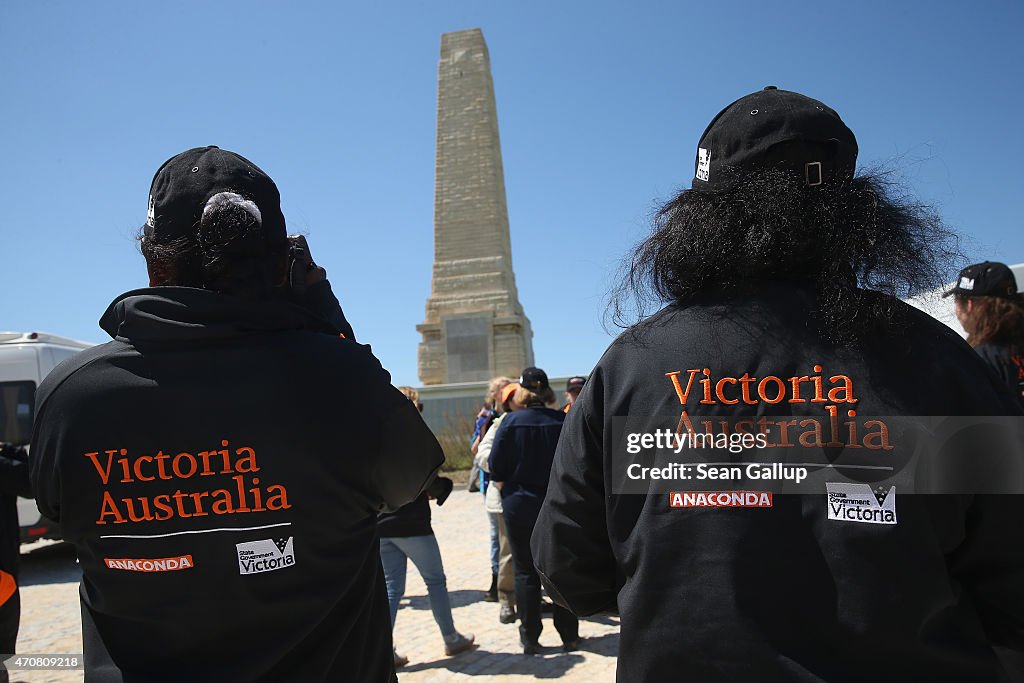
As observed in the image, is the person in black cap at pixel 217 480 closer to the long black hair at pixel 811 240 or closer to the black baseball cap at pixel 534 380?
the long black hair at pixel 811 240

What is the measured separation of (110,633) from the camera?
169cm

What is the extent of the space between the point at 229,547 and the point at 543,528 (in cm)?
69

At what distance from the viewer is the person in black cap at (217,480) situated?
1.66m

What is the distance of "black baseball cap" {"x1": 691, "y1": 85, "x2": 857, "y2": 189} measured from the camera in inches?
64.1

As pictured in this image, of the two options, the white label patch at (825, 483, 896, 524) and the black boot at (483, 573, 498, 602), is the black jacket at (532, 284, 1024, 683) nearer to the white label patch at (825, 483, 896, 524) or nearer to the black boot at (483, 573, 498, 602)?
the white label patch at (825, 483, 896, 524)

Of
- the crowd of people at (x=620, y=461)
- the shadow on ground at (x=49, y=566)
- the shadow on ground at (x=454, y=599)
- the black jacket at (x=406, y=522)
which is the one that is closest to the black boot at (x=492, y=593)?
the shadow on ground at (x=454, y=599)

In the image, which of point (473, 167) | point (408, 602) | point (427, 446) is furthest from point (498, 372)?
point (427, 446)

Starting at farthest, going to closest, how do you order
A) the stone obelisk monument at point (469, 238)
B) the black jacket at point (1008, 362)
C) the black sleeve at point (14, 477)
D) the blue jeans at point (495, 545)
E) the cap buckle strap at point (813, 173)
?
the stone obelisk monument at point (469, 238)
the blue jeans at point (495, 545)
the black jacket at point (1008, 362)
the black sleeve at point (14, 477)
the cap buckle strap at point (813, 173)

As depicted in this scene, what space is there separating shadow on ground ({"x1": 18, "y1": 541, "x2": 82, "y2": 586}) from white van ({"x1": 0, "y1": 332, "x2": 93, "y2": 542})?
22.2 inches

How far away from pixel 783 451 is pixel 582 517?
46 centimetres

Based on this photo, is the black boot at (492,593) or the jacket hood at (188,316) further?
the black boot at (492,593)

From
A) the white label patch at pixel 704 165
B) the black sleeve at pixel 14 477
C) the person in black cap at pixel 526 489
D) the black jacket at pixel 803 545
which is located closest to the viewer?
the black jacket at pixel 803 545

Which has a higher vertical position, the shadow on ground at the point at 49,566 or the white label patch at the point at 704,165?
the white label patch at the point at 704,165

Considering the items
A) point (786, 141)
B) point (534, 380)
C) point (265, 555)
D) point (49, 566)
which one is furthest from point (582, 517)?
point (49, 566)
